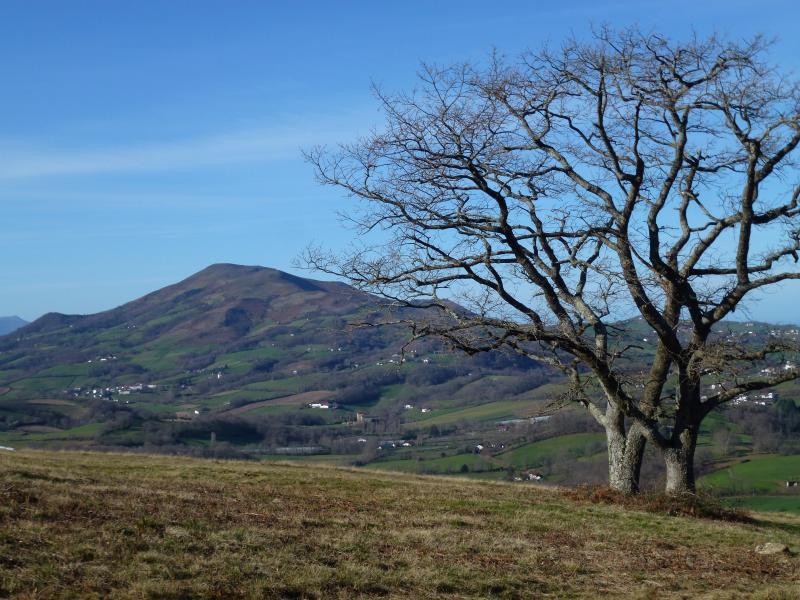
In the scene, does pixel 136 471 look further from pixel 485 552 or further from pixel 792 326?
pixel 792 326

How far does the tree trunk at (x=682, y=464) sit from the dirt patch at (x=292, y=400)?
78.8 metres

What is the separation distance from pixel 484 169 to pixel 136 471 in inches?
392

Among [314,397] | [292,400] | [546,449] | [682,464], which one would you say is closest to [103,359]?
[292,400]

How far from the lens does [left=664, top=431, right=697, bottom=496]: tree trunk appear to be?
17.6m

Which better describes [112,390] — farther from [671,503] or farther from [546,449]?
[671,503]

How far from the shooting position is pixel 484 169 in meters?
17.4

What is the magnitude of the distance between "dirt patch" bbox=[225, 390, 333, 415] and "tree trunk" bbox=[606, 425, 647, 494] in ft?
256

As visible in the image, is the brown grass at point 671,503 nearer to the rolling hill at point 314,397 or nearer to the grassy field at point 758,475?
the rolling hill at point 314,397

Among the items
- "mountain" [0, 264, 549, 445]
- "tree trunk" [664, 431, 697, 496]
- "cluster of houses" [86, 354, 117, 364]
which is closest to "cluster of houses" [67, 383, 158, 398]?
"mountain" [0, 264, 549, 445]

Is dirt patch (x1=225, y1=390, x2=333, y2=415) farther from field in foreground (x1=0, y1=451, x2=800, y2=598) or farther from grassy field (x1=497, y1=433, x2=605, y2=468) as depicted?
field in foreground (x1=0, y1=451, x2=800, y2=598)

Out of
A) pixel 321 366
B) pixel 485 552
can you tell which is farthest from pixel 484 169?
pixel 321 366

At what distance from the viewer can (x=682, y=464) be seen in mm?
17594

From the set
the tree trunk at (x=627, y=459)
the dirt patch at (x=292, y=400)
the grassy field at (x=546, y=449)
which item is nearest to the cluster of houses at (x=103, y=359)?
the dirt patch at (x=292, y=400)

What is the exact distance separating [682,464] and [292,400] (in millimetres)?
83844
